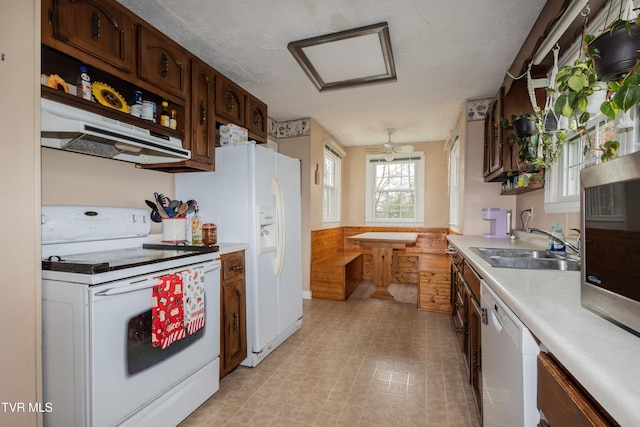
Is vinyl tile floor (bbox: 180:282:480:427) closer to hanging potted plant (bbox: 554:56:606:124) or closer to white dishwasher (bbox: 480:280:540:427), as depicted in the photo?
white dishwasher (bbox: 480:280:540:427)

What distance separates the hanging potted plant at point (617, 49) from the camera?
82 cm

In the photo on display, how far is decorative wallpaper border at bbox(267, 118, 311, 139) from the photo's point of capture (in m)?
4.24

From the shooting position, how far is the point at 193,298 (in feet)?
5.53

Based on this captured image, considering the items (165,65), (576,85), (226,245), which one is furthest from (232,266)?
(576,85)

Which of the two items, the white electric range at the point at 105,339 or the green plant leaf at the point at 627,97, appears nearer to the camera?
the green plant leaf at the point at 627,97

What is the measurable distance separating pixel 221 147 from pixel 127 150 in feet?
2.24

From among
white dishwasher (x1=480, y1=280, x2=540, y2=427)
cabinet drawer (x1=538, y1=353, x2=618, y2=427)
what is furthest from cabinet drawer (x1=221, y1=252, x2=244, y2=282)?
cabinet drawer (x1=538, y1=353, x2=618, y2=427)

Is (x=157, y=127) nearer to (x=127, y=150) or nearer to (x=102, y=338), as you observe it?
(x=127, y=150)

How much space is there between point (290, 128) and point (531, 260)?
342 centimetres

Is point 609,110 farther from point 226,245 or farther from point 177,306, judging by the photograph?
point 226,245

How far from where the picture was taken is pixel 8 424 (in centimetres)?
107

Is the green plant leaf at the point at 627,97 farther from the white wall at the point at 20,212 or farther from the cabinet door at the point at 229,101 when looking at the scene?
the cabinet door at the point at 229,101

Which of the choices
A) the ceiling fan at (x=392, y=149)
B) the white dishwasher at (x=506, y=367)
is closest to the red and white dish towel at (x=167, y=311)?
the white dishwasher at (x=506, y=367)

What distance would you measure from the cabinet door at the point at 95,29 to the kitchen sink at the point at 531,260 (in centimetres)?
232
